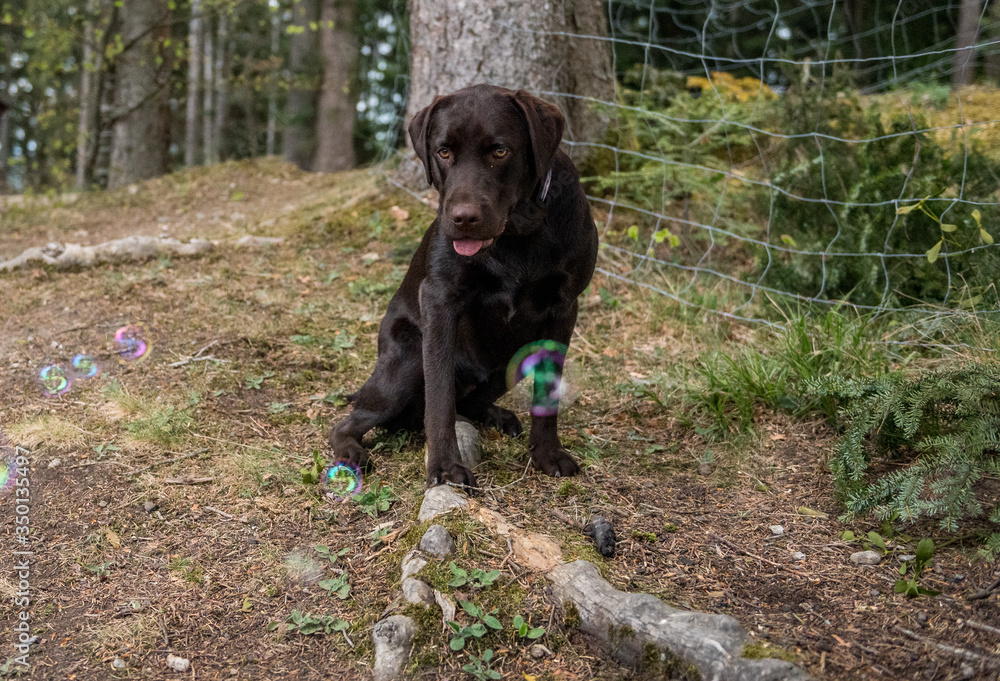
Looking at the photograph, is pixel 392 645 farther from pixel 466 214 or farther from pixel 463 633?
pixel 466 214

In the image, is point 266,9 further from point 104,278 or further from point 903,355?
point 903,355

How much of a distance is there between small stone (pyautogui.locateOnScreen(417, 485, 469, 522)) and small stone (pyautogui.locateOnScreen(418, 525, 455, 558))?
11cm

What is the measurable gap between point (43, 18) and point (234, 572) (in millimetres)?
11889

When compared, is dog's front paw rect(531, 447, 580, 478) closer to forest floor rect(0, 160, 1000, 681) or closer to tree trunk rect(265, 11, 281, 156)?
forest floor rect(0, 160, 1000, 681)

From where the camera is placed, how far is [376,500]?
9.20 ft

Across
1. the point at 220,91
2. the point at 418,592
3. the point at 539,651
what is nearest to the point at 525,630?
the point at 539,651

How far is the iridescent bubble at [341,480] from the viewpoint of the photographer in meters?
2.88

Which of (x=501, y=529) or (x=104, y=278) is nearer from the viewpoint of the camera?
(x=501, y=529)

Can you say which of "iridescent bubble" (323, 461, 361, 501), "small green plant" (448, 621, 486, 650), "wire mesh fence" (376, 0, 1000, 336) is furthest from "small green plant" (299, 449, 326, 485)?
"wire mesh fence" (376, 0, 1000, 336)

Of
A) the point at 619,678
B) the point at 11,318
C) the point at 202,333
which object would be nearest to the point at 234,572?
the point at 619,678

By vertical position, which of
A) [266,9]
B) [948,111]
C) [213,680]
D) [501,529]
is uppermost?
[266,9]

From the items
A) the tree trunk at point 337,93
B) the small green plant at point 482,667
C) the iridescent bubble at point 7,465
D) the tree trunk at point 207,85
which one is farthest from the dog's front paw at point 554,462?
the tree trunk at point 207,85

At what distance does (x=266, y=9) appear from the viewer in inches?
650

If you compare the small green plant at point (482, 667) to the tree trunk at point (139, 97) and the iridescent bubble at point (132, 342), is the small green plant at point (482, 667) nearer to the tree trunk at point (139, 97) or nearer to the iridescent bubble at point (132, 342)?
the iridescent bubble at point (132, 342)
